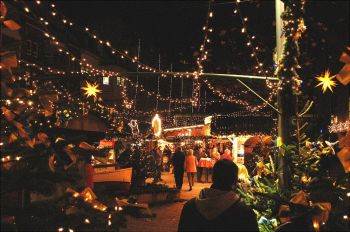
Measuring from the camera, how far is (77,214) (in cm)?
350

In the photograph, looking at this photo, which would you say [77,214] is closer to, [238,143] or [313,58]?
[313,58]

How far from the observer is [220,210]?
319 centimetres

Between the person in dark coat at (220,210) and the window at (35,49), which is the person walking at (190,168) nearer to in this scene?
the window at (35,49)

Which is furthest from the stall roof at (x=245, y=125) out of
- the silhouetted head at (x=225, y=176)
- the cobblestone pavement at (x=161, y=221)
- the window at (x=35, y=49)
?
the silhouetted head at (x=225, y=176)

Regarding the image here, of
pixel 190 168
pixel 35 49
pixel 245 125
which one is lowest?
pixel 190 168

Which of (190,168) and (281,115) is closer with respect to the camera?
(281,115)

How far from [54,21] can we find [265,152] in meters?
18.8

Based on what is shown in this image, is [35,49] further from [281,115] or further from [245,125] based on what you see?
[281,115]

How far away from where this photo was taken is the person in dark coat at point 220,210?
3172 millimetres

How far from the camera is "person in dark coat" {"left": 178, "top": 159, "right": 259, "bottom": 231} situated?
3.17 metres

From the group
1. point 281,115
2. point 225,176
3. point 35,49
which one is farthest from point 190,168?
point 225,176

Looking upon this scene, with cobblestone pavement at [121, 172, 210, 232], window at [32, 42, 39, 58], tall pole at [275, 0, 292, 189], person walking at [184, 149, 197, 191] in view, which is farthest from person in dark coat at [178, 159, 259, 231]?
window at [32, 42, 39, 58]

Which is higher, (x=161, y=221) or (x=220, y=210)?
(x=220, y=210)

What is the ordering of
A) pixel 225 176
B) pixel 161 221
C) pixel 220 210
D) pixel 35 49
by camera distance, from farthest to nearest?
pixel 35 49 < pixel 161 221 < pixel 225 176 < pixel 220 210
